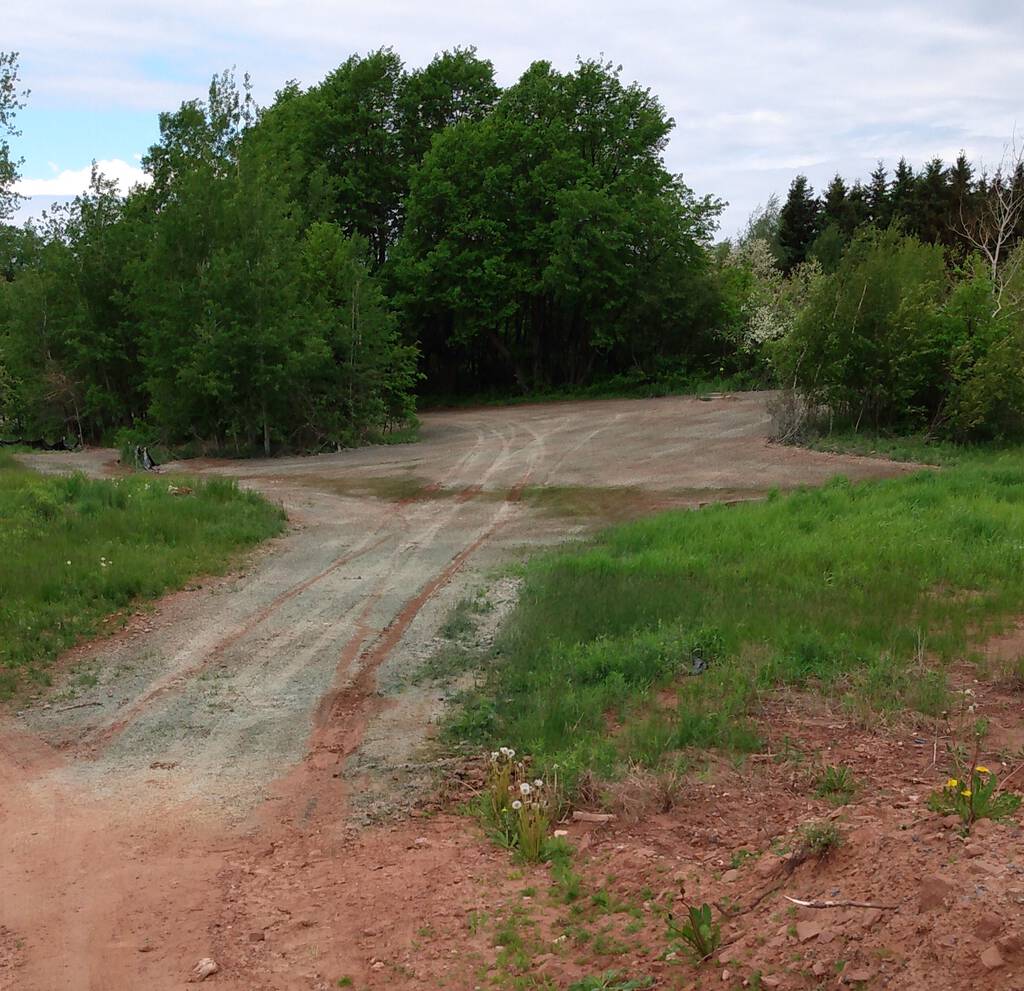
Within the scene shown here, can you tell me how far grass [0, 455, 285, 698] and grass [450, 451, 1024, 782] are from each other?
4006 mm

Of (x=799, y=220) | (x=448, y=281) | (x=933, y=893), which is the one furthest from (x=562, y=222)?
(x=933, y=893)

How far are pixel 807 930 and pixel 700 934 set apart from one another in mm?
399

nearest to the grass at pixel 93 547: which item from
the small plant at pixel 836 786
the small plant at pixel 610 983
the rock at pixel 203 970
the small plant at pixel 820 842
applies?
the rock at pixel 203 970

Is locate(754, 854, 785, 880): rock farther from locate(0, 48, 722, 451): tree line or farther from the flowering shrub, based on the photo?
locate(0, 48, 722, 451): tree line

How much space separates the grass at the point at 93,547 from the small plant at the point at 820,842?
21.3ft

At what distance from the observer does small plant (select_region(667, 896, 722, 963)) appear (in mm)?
3871

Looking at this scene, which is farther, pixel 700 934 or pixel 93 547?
pixel 93 547

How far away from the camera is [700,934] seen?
389 cm

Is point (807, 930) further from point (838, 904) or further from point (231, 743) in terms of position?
point (231, 743)

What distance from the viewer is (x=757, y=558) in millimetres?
11250

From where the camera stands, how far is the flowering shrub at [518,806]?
5273mm

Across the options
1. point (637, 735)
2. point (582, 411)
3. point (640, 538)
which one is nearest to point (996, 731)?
point (637, 735)

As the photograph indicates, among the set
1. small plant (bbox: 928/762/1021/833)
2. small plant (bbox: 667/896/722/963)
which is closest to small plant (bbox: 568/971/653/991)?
small plant (bbox: 667/896/722/963)

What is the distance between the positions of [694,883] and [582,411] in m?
29.9
